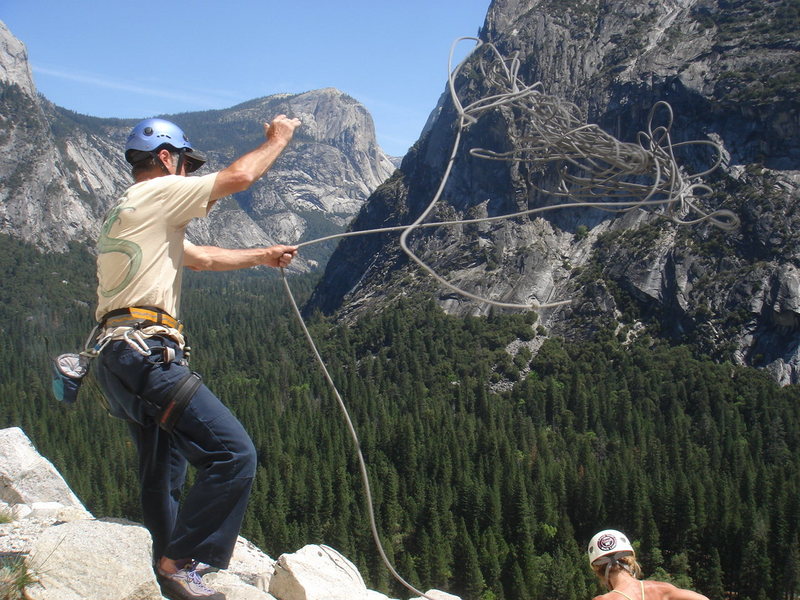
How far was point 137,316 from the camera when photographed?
449 centimetres

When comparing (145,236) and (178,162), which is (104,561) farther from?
(178,162)

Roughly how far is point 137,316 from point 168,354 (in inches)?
12.3

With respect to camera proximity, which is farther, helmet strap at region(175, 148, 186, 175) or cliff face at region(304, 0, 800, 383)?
cliff face at region(304, 0, 800, 383)

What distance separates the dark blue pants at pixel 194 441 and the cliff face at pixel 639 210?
65.8 m

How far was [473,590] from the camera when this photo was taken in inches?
1326

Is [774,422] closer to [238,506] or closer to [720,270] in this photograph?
[720,270]

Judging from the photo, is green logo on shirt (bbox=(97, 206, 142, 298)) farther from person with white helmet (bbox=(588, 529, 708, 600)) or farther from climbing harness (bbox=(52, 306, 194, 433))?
person with white helmet (bbox=(588, 529, 708, 600))

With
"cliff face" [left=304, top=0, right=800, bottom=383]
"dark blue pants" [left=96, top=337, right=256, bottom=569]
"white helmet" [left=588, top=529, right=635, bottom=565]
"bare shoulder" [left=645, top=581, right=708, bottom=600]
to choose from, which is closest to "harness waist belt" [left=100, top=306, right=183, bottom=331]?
"dark blue pants" [left=96, top=337, right=256, bottom=569]

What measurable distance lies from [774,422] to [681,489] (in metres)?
21.7

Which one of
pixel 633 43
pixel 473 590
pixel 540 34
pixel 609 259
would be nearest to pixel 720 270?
pixel 609 259

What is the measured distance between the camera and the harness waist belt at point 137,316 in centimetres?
450

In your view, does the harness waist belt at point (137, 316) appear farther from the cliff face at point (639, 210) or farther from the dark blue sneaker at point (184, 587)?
the cliff face at point (639, 210)

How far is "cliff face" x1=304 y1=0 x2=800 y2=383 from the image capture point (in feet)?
262

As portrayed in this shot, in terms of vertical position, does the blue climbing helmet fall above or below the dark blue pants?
above
